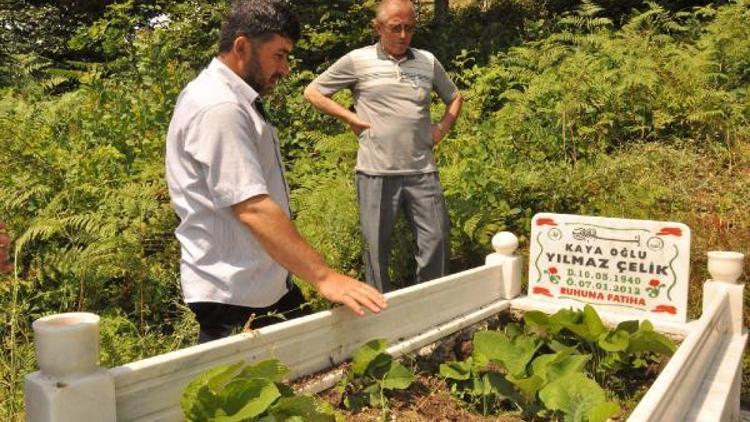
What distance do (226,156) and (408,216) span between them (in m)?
2.13

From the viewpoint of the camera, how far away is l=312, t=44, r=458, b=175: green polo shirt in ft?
12.1

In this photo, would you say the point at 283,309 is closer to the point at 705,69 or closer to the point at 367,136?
the point at 367,136

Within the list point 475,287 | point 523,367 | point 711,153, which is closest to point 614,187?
point 711,153

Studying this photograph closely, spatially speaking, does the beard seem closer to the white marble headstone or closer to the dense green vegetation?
the dense green vegetation

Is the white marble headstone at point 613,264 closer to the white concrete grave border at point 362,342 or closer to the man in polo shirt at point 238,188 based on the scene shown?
the white concrete grave border at point 362,342

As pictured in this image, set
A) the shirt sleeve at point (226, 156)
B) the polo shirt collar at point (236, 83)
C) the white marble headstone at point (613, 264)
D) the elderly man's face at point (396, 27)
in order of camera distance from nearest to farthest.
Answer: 1. the shirt sleeve at point (226, 156)
2. the polo shirt collar at point (236, 83)
3. the white marble headstone at point (613, 264)
4. the elderly man's face at point (396, 27)

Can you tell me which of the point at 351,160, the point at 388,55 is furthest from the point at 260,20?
the point at 351,160

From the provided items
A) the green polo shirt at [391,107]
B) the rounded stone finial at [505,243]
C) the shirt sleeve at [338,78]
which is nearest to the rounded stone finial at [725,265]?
the rounded stone finial at [505,243]

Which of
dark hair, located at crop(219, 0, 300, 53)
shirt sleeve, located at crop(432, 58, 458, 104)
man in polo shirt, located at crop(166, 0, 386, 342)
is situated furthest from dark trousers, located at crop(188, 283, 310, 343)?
shirt sleeve, located at crop(432, 58, 458, 104)

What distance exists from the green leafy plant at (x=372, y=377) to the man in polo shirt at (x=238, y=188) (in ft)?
0.59

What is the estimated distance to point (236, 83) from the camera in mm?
1977

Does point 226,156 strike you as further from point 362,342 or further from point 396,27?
point 396,27

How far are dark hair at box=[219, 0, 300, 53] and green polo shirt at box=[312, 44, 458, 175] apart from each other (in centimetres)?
168

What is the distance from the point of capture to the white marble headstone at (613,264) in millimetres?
2738
